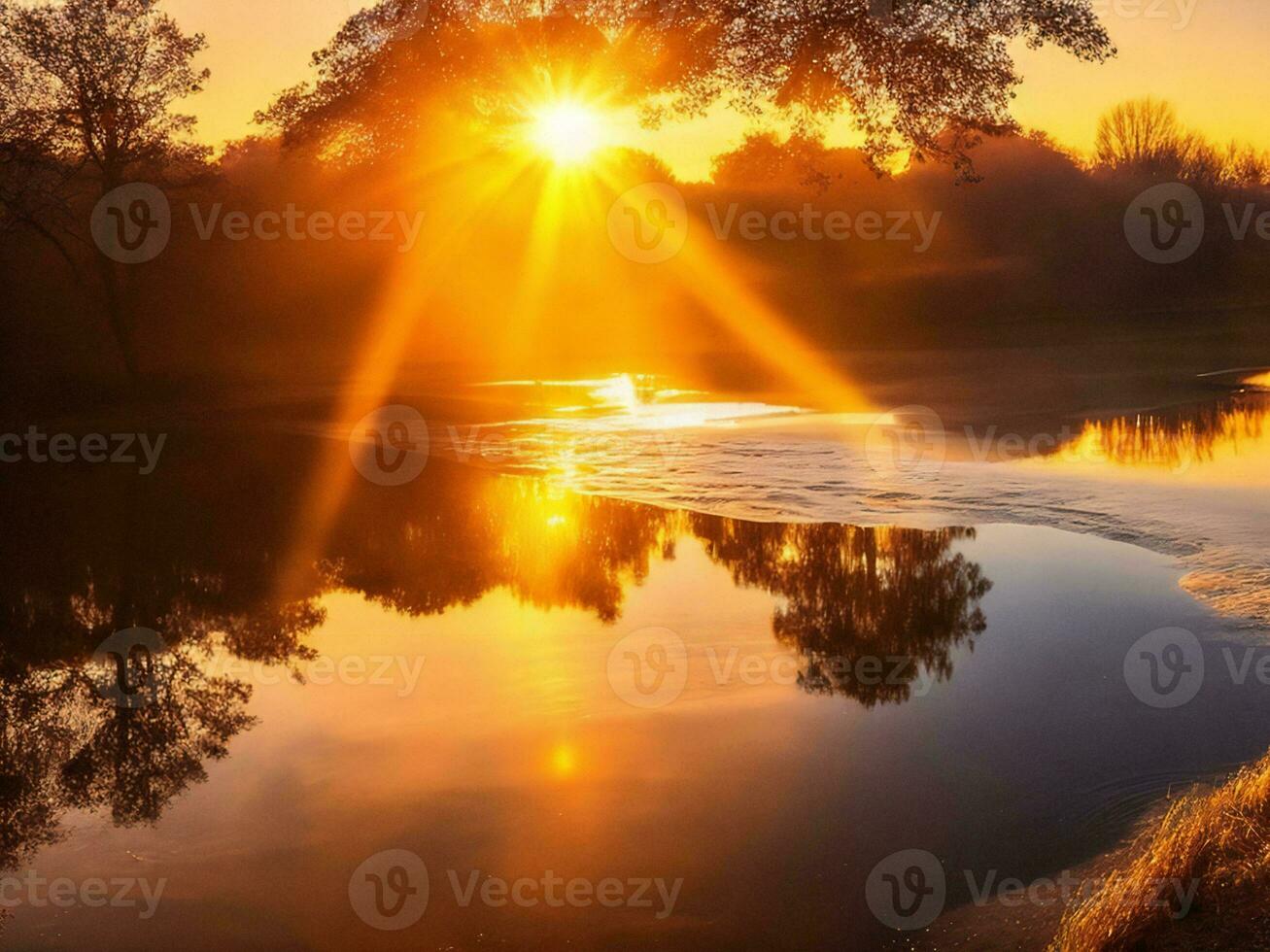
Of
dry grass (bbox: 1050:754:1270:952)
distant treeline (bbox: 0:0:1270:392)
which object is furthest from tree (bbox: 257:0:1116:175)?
dry grass (bbox: 1050:754:1270:952)

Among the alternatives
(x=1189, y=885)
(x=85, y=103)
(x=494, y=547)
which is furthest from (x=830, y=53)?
(x=85, y=103)

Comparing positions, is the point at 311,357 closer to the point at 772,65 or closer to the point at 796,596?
the point at 772,65

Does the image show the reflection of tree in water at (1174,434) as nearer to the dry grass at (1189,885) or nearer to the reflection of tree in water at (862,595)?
the reflection of tree in water at (862,595)

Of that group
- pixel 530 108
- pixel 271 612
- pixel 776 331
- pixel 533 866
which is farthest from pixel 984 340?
pixel 533 866

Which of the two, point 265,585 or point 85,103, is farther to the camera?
point 85,103

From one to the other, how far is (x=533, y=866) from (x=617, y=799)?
75cm

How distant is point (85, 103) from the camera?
26062 millimetres

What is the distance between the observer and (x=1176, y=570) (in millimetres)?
9609

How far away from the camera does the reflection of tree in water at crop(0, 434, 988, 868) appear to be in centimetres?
681

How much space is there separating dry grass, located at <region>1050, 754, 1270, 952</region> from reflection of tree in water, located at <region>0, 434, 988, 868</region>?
245 cm

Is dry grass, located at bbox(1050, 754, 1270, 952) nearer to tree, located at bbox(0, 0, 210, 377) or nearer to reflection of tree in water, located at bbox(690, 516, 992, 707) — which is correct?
reflection of tree in water, located at bbox(690, 516, 992, 707)

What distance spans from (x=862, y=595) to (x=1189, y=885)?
498 centimetres

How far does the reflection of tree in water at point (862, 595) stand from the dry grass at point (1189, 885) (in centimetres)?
241

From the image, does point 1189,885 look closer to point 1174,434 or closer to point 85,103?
point 1174,434
